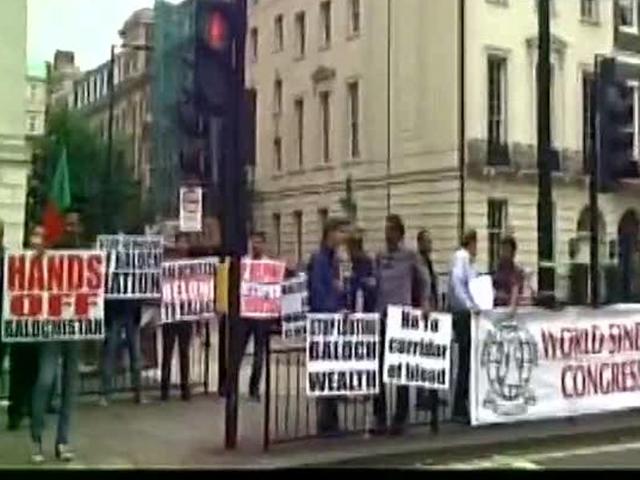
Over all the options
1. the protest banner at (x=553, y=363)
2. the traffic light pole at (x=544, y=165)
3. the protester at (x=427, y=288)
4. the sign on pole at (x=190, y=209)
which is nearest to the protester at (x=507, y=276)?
the traffic light pole at (x=544, y=165)

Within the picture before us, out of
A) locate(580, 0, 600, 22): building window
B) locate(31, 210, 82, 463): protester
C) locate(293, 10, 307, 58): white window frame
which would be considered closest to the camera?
locate(31, 210, 82, 463): protester

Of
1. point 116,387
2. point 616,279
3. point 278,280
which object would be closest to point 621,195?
point 616,279

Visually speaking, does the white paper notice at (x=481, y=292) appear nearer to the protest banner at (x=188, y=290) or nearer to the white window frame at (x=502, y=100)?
the white window frame at (x=502, y=100)

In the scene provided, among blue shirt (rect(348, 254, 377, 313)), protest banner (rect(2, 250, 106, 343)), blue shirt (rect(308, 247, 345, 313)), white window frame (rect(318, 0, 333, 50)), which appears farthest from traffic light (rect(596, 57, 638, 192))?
protest banner (rect(2, 250, 106, 343))

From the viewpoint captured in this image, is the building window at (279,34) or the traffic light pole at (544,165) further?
the traffic light pole at (544,165)

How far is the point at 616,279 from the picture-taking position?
14414 mm

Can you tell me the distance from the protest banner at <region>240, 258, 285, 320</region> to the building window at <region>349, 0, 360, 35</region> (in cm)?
211

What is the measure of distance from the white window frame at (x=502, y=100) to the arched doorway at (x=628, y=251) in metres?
2.26

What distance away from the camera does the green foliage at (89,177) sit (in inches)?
384

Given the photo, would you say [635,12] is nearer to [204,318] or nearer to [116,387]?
[204,318]

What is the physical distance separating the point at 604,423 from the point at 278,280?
314 centimetres

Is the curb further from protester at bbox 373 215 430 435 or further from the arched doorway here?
the arched doorway

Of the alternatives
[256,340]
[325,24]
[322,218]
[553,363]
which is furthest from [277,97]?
[553,363]

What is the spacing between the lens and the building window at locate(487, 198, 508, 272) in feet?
38.8
